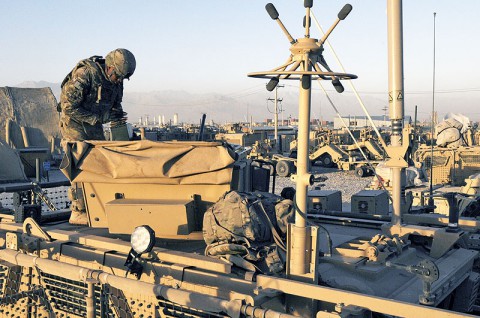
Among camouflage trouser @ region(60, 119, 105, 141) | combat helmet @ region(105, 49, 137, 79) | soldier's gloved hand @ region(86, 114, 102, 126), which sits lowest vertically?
camouflage trouser @ region(60, 119, 105, 141)

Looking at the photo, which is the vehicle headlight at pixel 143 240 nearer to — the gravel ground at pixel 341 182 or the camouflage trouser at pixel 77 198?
the camouflage trouser at pixel 77 198

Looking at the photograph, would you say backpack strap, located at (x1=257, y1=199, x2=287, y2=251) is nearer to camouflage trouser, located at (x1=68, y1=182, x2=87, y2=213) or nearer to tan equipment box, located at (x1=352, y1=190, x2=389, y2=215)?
camouflage trouser, located at (x1=68, y1=182, x2=87, y2=213)

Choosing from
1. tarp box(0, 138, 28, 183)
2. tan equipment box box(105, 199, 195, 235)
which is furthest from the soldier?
tarp box(0, 138, 28, 183)

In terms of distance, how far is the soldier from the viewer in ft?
21.4

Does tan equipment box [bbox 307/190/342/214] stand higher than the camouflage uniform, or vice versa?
the camouflage uniform

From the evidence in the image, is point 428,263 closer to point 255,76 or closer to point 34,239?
point 255,76

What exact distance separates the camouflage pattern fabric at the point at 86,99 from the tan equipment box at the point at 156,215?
1732 millimetres

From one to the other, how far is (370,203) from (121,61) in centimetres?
381

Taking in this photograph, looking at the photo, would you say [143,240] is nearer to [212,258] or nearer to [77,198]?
[212,258]

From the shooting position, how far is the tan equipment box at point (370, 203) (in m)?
7.57

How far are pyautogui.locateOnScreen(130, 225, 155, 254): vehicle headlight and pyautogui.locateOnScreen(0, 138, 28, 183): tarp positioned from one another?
1672cm

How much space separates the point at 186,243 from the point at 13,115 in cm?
3167

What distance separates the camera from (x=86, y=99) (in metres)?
6.78

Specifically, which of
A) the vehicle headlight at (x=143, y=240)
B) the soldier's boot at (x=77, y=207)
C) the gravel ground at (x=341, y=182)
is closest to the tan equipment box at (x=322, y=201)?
the soldier's boot at (x=77, y=207)
